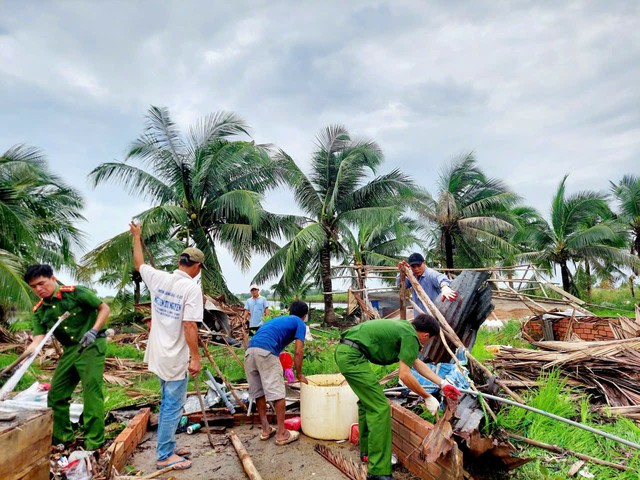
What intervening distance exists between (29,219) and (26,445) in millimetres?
10894

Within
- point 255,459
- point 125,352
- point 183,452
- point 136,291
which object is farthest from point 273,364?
point 136,291

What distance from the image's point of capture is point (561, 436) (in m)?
4.18

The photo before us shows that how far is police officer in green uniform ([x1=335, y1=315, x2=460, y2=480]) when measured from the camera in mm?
3734

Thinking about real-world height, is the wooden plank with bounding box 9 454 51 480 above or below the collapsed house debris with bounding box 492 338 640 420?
above

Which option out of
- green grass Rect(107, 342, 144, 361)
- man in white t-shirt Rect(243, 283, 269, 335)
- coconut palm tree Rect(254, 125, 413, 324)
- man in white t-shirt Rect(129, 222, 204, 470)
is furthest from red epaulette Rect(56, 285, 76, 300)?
coconut palm tree Rect(254, 125, 413, 324)

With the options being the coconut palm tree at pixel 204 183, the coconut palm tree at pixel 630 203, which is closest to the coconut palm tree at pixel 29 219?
the coconut palm tree at pixel 204 183

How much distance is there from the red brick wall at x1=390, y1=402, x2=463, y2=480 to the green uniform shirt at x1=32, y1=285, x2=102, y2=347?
3279 millimetres

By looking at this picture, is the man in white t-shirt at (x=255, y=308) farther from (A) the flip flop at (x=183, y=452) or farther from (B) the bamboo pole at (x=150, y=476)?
(B) the bamboo pole at (x=150, y=476)

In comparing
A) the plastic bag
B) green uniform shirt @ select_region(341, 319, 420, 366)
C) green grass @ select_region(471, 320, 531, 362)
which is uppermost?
green uniform shirt @ select_region(341, 319, 420, 366)

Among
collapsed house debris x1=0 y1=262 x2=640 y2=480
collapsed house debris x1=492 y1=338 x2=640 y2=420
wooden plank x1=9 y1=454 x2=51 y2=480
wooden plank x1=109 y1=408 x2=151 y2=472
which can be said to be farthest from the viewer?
collapsed house debris x1=492 y1=338 x2=640 y2=420

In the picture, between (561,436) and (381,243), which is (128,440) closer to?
(561,436)

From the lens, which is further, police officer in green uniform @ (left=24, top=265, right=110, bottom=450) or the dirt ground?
police officer in green uniform @ (left=24, top=265, right=110, bottom=450)

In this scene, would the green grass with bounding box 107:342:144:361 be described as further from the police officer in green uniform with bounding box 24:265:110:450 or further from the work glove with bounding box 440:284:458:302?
the work glove with bounding box 440:284:458:302

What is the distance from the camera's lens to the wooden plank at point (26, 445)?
8.58 feet
